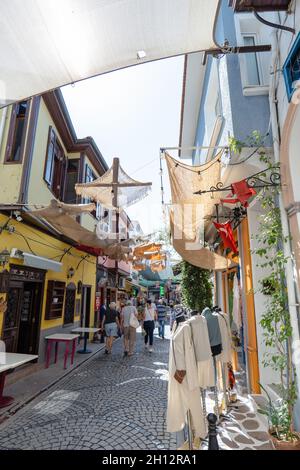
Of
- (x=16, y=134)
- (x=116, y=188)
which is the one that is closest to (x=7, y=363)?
(x=116, y=188)

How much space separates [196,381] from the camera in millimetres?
3406

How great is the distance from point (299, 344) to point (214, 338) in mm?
1327

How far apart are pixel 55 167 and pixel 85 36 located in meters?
7.57

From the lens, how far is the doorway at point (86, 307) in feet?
40.1

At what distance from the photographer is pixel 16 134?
24.6ft

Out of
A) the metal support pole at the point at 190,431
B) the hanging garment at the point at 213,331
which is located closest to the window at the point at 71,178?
the hanging garment at the point at 213,331

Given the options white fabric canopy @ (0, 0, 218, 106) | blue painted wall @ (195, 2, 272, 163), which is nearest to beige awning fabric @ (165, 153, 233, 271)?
blue painted wall @ (195, 2, 272, 163)

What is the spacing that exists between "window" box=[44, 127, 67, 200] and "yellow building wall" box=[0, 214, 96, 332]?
1.74 m

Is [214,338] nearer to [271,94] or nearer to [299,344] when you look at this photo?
[299,344]

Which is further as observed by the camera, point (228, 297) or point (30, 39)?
point (228, 297)

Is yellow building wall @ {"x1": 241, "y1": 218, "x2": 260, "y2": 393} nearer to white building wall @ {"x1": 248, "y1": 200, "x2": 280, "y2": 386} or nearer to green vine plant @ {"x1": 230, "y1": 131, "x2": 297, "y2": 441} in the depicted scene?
white building wall @ {"x1": 248, "y1": 200, "x2": 280, "y2": 386}

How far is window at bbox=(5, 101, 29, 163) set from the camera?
7074 millimetres
